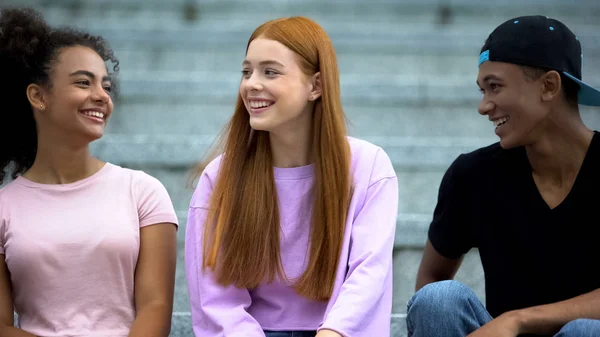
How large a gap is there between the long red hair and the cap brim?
0.53 meters

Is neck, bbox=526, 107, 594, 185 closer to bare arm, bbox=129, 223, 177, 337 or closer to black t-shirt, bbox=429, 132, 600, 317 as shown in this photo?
black t-shirt, bbox=429, 132, 600, 317

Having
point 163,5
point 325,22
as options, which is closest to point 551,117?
point 325,22

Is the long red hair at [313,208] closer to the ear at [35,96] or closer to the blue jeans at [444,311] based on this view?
the blue jeans at [444,311]

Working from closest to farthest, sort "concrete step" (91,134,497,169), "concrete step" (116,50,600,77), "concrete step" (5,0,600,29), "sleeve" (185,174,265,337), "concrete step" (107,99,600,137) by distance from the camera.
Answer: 1. "sleeve" (185,174,265,337)
2. "concrete step" (91,134,497,169)
3. "concrete step" (107,99,600,137)
4. "concrete step" (116,50,600,77)
5. "concrete step" (5,0,600,29)

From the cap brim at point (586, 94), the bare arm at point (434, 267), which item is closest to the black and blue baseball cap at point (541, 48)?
the cap brim at point (586, 94)

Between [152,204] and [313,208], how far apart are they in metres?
0.39

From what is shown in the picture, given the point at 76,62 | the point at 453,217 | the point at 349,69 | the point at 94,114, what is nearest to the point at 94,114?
the point at 94,114

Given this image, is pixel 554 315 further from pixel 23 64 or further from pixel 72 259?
pixel 23 64

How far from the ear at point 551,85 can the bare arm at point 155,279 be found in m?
0.91

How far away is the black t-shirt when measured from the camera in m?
2.04

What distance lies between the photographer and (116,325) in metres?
2.13

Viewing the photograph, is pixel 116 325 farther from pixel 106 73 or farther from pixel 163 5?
pixel 163 5

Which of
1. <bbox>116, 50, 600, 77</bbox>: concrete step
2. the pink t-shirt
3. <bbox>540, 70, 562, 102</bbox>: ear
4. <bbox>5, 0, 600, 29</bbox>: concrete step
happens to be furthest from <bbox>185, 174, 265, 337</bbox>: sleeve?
<bbox>5, 0, 600, 29</bbox>: concrete step

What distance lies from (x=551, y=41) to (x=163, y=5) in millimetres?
2080
